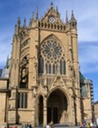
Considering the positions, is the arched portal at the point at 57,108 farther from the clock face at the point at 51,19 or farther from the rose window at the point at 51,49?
the clock face at the point at 51,19

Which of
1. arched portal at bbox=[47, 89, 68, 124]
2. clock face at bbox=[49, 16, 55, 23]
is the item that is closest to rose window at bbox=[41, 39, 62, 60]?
clock face at bbox=[49, 16, 55, 23]

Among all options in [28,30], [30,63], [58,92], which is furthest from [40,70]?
[28,30]

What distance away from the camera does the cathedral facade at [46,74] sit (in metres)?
48.7

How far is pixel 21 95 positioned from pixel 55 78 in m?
8.50

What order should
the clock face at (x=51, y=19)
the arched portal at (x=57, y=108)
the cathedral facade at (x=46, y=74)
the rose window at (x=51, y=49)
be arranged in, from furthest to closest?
the clock face at (x=51, y=19), the rose window at (x=51, y=49), the arched portal at (x=57, y=108), the cathedral facade at (x=46, y=74)

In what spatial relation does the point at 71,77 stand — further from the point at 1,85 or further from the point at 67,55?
the point at 1,85

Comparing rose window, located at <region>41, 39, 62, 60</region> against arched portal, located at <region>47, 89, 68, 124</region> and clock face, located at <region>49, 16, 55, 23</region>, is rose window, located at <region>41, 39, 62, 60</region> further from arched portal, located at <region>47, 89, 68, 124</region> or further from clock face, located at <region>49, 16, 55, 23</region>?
arched portal, located at <region>47, 89, 68, 124</region>

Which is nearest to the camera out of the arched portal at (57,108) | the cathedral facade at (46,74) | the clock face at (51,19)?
the cathedral facade at (46,74)

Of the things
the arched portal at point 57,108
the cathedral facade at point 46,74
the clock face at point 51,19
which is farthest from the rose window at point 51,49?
the arched portal at point 57,108

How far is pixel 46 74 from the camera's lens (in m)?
53.2

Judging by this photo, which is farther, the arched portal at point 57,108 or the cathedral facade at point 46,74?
the arched portal at point 57,108

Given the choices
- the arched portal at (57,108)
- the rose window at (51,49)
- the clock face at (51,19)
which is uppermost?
the clock face at (51,19)

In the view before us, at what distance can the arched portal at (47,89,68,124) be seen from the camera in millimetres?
52938

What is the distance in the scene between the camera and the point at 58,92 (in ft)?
178
